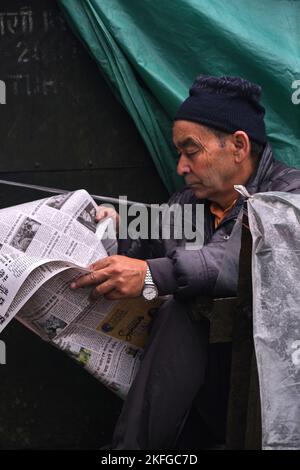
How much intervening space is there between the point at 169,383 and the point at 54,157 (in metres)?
0.85

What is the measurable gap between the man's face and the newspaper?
299mm

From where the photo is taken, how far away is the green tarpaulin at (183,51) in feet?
7.64

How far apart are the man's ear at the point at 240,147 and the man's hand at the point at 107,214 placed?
38 cm

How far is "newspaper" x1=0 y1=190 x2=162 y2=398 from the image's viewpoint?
6.27ft

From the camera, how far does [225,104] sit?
2.15 meters

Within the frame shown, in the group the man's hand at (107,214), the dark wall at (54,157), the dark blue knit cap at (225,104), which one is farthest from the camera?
the dark wall at (54,157)

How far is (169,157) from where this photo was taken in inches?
94.5

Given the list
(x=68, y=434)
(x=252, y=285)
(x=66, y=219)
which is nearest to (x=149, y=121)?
(x=66, y=219)
